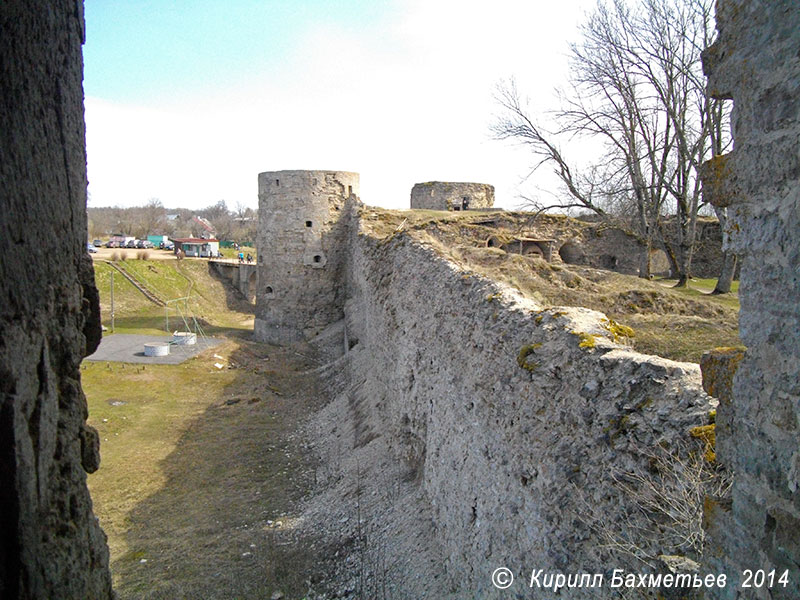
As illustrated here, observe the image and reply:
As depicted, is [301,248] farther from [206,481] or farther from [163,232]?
[163,232]

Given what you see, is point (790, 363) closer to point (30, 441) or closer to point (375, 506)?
point (30, 441)

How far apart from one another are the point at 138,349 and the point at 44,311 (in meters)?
20.3

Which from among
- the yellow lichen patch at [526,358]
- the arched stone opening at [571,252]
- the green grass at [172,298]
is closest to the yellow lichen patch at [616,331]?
the yellow lichen patch at [526,358]

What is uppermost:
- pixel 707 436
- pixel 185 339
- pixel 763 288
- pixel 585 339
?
pixel 763 288

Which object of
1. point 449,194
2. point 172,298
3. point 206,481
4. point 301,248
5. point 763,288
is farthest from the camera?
point 172,298

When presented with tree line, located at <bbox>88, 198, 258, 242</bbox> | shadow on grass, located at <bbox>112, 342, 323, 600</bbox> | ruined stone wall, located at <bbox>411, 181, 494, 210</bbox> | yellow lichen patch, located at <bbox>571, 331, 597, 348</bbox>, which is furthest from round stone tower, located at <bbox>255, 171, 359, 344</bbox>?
tree line, located at <bbox>88, 198, 258, 242</bbox>

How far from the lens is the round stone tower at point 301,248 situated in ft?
67.8

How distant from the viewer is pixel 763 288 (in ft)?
7.01

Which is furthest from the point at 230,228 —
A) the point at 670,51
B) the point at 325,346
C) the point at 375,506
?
the point at 375,506

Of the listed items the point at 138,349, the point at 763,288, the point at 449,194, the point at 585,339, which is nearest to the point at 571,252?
the point at 449,194

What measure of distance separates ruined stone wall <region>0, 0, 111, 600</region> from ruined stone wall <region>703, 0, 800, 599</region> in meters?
2.83

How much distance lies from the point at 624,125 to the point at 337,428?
13.6m

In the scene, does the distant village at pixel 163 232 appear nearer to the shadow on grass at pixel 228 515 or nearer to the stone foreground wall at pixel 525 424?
the shadow on grass at pixel 228 515

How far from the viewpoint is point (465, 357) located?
577cm
